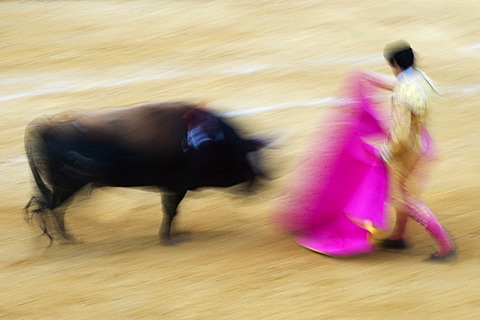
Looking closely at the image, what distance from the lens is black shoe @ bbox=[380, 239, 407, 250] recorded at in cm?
640

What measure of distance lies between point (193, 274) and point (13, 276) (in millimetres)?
1122

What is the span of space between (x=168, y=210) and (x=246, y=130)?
1136mm

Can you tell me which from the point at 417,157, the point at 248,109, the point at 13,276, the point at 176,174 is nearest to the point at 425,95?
the point at 417,157

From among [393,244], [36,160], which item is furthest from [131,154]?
[393,244]

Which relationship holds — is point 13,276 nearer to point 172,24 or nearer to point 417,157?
point 417,157

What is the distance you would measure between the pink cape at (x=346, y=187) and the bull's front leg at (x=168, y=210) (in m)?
0.73

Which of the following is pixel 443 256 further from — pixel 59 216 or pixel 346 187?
pixel 59 216

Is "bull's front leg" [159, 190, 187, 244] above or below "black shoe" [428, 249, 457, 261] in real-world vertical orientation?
above

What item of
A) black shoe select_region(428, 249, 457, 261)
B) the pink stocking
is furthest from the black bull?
black shoe select_region(428, 249, 457, 261)

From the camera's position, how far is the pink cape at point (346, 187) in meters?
6.33

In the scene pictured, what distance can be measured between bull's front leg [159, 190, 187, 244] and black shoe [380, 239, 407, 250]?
4.29 ft

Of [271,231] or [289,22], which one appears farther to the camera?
[289,22]

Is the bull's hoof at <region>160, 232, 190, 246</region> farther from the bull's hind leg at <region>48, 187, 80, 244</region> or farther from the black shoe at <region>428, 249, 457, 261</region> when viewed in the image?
the black shoe at <region>428, 249, 457, 261</region>

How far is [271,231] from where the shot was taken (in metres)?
6.80
